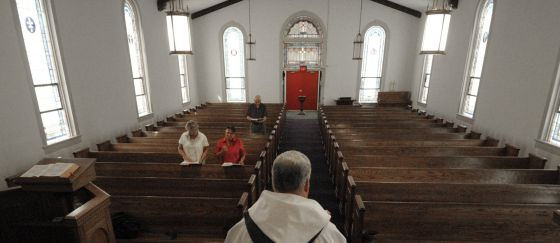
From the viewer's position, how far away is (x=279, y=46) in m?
10.6

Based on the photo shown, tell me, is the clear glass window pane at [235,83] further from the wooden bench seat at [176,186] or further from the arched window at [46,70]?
the wooden bench seat at [176,186]

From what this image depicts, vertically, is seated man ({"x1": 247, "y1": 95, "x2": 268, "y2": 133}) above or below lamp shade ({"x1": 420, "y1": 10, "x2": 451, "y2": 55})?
below

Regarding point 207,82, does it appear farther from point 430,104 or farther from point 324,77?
point 430,104

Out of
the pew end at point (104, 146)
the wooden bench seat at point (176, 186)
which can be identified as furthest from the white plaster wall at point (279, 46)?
the wooden bench seat at point (176, 186)

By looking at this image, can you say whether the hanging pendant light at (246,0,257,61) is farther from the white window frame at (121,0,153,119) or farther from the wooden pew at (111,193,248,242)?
the wooden pew at (111,193,248,242)

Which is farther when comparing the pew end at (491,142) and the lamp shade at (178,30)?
the lamp shade at (178,30)

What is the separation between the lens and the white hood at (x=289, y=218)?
1.02 meters

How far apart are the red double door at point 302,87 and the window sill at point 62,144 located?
804 cm

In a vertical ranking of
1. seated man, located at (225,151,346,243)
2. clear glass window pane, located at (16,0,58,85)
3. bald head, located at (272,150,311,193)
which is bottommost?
seated man, located at (225,151,346,243)

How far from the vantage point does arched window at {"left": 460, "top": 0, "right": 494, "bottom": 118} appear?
6141 mm

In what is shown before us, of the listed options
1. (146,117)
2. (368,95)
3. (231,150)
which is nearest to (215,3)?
(146,117)

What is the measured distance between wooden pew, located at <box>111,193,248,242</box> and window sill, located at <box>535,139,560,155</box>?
187 inches

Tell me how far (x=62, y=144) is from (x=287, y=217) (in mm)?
4673

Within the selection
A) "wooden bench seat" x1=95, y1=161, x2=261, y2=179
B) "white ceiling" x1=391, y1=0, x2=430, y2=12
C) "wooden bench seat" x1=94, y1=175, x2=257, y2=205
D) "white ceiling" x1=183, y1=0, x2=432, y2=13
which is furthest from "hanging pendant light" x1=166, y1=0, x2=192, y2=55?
"white ceiling" x1=391, y1=0, x2=430, y2=12
